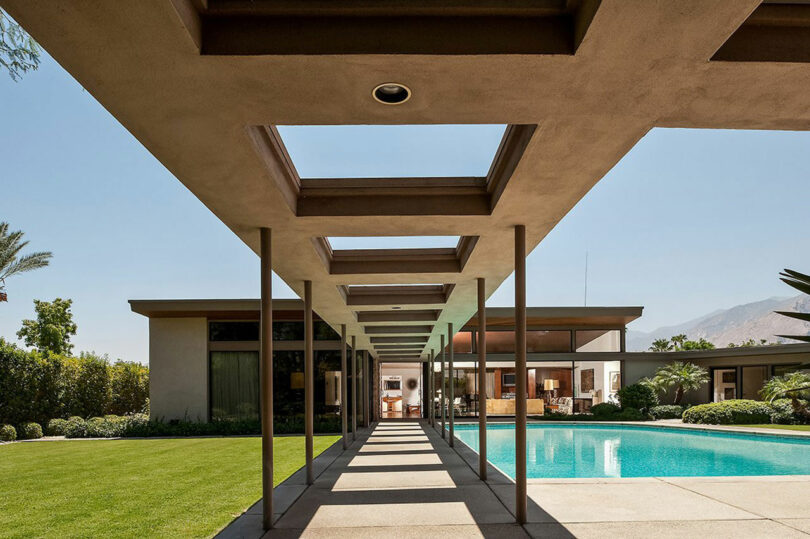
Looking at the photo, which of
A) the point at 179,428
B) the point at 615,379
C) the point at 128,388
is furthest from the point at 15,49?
the point at 615,379

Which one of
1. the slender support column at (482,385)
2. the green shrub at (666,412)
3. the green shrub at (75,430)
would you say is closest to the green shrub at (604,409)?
the green shrub at (666,412)

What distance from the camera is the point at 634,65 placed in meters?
3.51

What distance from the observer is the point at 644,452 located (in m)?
15.8

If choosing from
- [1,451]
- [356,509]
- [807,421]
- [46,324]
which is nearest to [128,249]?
[46,324]

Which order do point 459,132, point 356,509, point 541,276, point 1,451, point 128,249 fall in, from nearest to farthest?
point 459,132, point 356,509, point 1,451, point 128,249, point 541,276

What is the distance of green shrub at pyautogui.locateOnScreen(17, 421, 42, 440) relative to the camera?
2080cm

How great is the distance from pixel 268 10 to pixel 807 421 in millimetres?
22437

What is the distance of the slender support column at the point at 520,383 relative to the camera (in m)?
6.72

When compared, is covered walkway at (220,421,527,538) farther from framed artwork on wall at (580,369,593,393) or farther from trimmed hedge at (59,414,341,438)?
framed artwork on wall at (580,369,593,393)

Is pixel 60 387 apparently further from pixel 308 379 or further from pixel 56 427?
pixel 308 379

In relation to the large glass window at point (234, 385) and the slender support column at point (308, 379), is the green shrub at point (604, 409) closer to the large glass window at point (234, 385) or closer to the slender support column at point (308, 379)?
the large glass window at point (234, 385)

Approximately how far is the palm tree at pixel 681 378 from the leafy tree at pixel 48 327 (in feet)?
140

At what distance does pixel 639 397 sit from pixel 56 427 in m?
19.9

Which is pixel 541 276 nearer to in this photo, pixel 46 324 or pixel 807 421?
pixel 46 324
